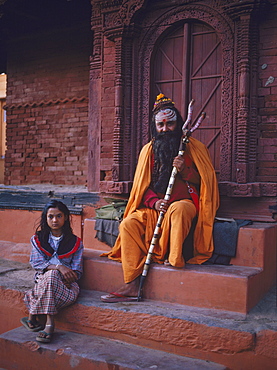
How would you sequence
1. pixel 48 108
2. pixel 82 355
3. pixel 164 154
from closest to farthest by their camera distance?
1. pixel 82 355
2. pixel 164 154
3. pixel 48 108

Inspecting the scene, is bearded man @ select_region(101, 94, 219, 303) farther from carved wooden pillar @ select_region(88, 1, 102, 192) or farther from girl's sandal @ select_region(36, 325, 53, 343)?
carved wooden pillar @ select_region(88, 1, 102, 192)

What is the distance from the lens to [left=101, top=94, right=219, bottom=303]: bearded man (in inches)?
161

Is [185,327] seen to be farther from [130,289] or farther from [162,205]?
[162,205]

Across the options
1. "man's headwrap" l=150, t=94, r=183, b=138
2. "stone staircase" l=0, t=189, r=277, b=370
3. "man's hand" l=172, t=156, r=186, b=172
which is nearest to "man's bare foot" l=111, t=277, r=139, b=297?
"stone staircase" l=0, t=189, r=277, b=370

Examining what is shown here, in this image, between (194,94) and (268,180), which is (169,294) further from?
(194,94)

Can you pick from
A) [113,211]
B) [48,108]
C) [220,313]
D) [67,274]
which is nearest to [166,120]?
[113,211]

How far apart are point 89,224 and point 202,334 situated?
2167mm

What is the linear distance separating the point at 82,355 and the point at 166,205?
163 cm

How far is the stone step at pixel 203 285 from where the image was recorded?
3.72 metres

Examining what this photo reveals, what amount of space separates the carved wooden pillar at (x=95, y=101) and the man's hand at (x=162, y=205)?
1.97 metres

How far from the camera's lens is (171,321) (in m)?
3.60

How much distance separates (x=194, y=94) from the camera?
17.9ft

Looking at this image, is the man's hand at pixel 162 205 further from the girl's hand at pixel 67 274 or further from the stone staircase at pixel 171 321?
the girl's hand at pixel 67 274

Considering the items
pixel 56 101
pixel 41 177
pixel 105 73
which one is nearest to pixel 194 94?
pixel 105 73
